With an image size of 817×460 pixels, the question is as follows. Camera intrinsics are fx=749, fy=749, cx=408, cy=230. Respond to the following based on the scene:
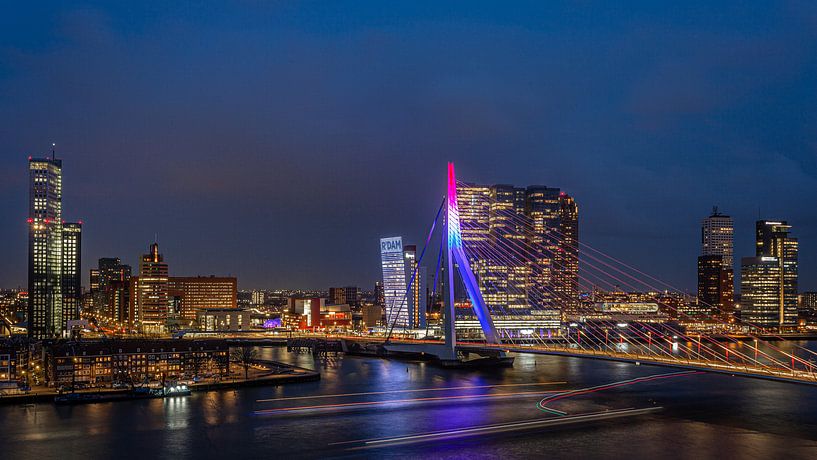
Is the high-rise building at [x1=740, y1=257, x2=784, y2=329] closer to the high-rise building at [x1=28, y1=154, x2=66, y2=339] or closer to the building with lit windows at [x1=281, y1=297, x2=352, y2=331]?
the building with lit windows at [x1=281, y1=297, x2=352, y2=331]

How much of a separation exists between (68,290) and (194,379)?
3760 cm

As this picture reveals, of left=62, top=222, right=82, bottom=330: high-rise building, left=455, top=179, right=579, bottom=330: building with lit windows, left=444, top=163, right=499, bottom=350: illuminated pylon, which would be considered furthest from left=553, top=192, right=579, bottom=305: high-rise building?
left=62, top=222, right=82, bottom=330: high-rise building

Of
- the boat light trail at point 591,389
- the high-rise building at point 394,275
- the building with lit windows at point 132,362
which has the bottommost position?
the boat light trail at point 591,389

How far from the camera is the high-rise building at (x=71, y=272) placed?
57.1 m

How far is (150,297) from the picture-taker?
68000 mm

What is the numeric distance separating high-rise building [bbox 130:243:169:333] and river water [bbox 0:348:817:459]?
45.8 meters

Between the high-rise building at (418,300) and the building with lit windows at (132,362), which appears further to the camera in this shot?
the high-rise building at (418,300)

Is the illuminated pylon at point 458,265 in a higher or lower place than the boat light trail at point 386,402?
higher

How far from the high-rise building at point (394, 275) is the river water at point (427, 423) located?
32174 mm

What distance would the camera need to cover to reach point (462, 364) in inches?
1254

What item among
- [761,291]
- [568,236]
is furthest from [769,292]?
[568,236]

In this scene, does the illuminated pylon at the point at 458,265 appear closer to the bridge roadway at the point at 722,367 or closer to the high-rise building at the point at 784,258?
the bridge roadway at the point at 722,367

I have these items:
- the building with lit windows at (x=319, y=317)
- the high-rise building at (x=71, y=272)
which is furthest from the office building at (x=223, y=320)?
the high-rise building at (x=71, y=272)

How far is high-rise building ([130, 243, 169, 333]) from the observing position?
221 feet
